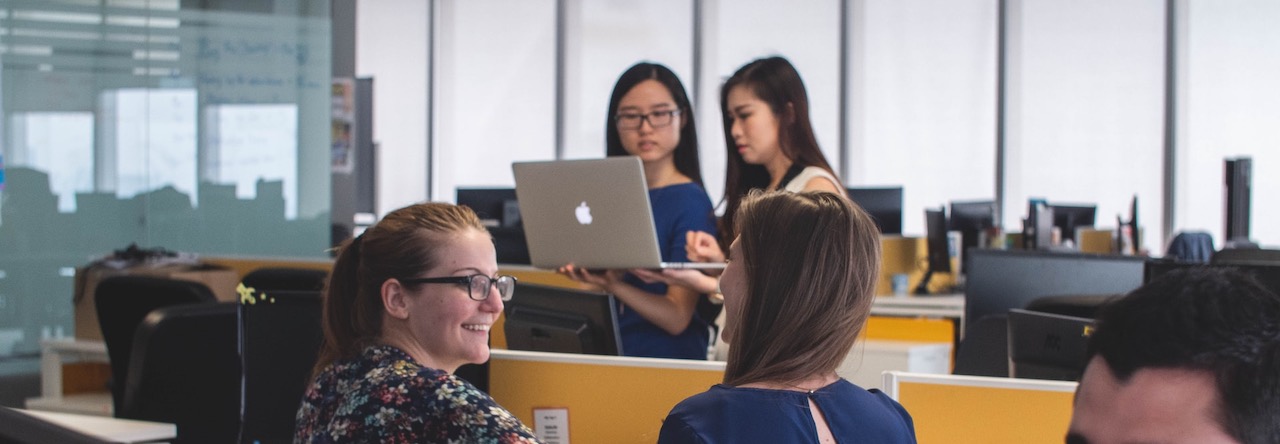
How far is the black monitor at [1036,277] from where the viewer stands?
2.86m

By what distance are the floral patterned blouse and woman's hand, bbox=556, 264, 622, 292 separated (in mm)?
1116

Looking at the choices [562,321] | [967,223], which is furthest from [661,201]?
[967,223]

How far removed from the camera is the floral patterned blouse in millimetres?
1559

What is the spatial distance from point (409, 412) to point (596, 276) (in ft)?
4.17

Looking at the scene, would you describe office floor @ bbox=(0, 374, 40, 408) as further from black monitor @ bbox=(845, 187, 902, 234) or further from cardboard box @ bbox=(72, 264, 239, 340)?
black monitor @ bbox=(845, 187, 902, 234)

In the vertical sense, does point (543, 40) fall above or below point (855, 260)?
above

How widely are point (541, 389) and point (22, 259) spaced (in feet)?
13.7

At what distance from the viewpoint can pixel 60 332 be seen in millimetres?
5621

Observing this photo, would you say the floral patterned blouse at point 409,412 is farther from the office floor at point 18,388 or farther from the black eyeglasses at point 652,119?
the office floor at point 18,388

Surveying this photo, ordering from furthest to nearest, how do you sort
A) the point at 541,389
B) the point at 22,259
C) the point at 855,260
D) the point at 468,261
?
the point at 22,259 < the point at 541,389 < the point at 468,261 < the point at 855,260

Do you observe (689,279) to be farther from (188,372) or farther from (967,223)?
(967,223)

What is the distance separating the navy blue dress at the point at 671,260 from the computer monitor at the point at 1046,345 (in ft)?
2.97

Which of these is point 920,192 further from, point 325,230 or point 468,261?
point 468,261

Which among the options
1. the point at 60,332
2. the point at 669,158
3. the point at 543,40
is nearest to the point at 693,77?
the point at 543,40
